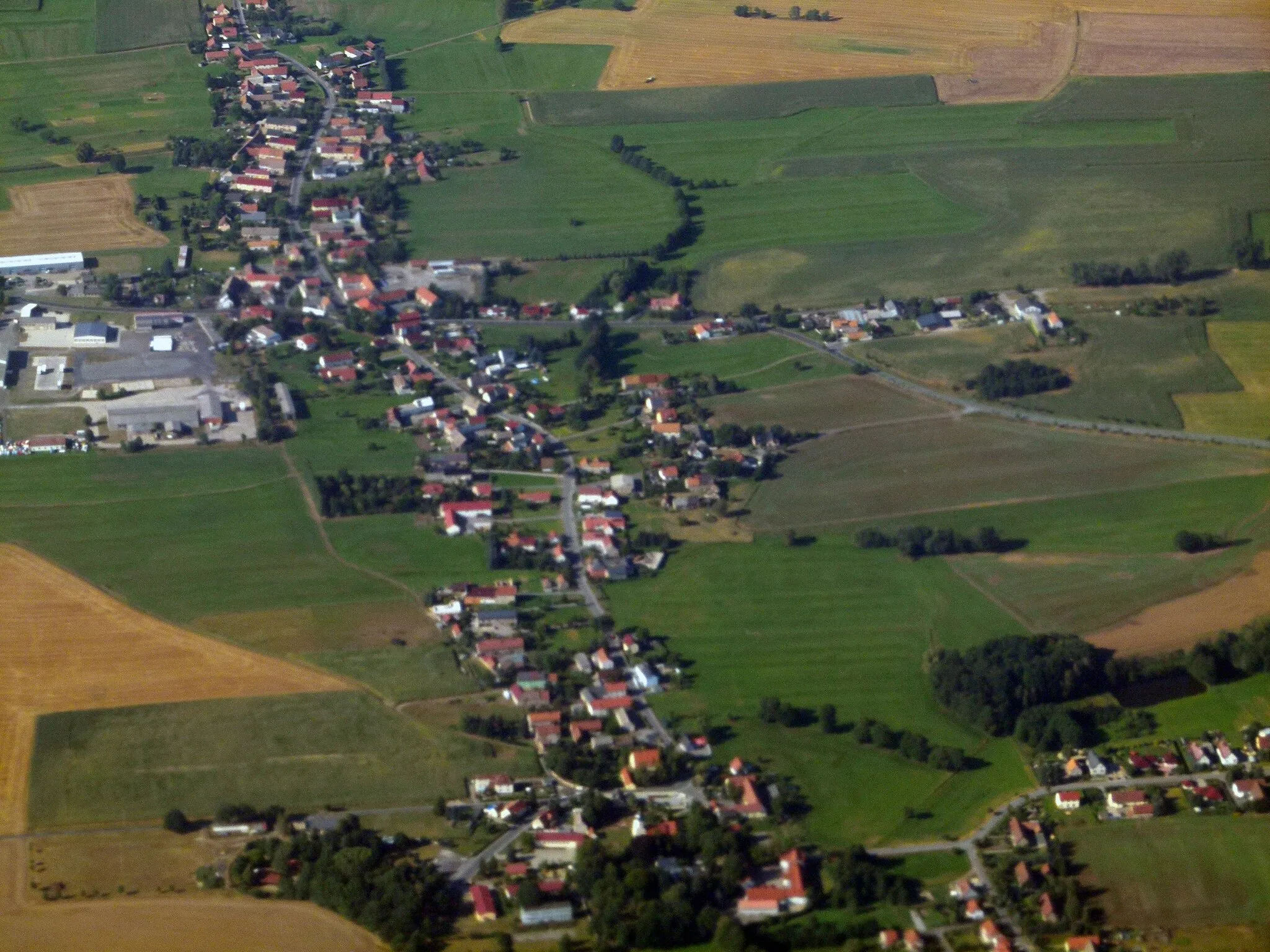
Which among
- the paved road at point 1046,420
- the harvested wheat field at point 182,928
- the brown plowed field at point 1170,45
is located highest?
the brown plowed field at point 1170,45

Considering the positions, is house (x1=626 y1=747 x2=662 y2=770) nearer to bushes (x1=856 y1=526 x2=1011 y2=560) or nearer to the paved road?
bushes (x1=856 y1=526 x2=1011 y2=560)

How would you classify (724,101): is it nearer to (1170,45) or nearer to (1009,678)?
(1170,45)

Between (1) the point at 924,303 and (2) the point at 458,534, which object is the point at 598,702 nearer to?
(2) the point at 458,534

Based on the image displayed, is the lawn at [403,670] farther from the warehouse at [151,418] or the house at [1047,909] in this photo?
the house at [1047,909]

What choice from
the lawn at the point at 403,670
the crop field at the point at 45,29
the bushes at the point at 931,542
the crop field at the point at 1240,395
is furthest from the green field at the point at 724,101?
the lawn at the point at 403,670

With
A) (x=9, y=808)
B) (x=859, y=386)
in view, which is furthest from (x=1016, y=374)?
(x=9, y=808)

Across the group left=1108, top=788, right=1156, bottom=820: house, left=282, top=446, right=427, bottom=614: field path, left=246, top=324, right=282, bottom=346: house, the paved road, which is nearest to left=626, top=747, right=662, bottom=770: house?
left=282, top=446, right=427, bottom=614: field path

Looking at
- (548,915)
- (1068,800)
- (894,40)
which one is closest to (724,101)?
(894,40)
